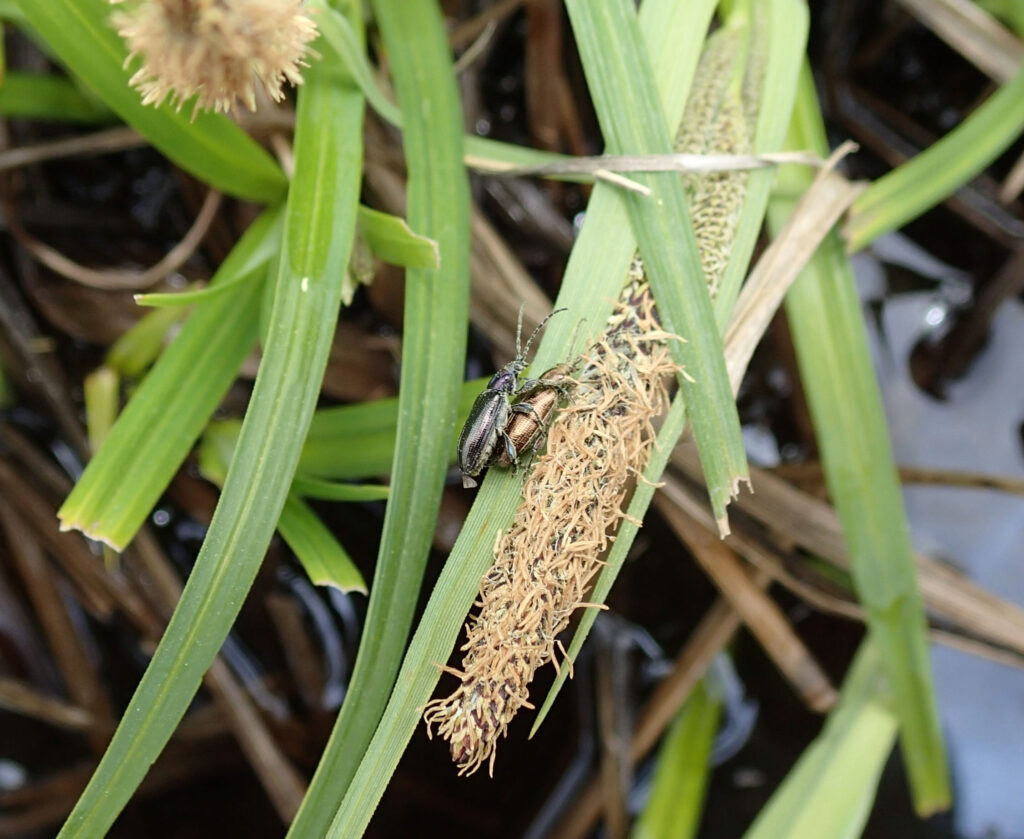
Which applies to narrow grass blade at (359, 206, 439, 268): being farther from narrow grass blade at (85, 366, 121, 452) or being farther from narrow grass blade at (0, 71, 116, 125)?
narrow grass blade at (0, 71, 116, 125)

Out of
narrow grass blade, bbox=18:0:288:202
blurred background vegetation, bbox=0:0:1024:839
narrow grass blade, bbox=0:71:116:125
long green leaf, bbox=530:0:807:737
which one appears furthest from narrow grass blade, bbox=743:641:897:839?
narrow grass blade, bbox=0:71:116:125

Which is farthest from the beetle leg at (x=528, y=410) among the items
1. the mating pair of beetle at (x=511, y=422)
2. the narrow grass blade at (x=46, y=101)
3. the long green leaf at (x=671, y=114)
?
the narrow grass blade at (x=46, y=101)

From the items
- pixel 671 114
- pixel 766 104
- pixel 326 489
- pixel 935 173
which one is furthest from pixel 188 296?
pixel 935 173

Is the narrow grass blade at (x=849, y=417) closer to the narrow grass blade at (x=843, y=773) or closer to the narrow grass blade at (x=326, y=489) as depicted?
the narrow grass blade at (x=843, y=773)

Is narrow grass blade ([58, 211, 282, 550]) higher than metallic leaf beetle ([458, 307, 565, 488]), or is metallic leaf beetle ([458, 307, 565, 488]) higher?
metallic leaf beetle ([458, 307, 565, 488])

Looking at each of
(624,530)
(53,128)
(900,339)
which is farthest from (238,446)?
(900,339)

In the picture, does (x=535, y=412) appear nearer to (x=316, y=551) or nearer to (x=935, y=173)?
(x=316, y=551)

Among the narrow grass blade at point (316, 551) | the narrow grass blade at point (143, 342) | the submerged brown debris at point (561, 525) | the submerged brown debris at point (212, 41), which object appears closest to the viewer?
the submerged brown debris at point (212, 41)
